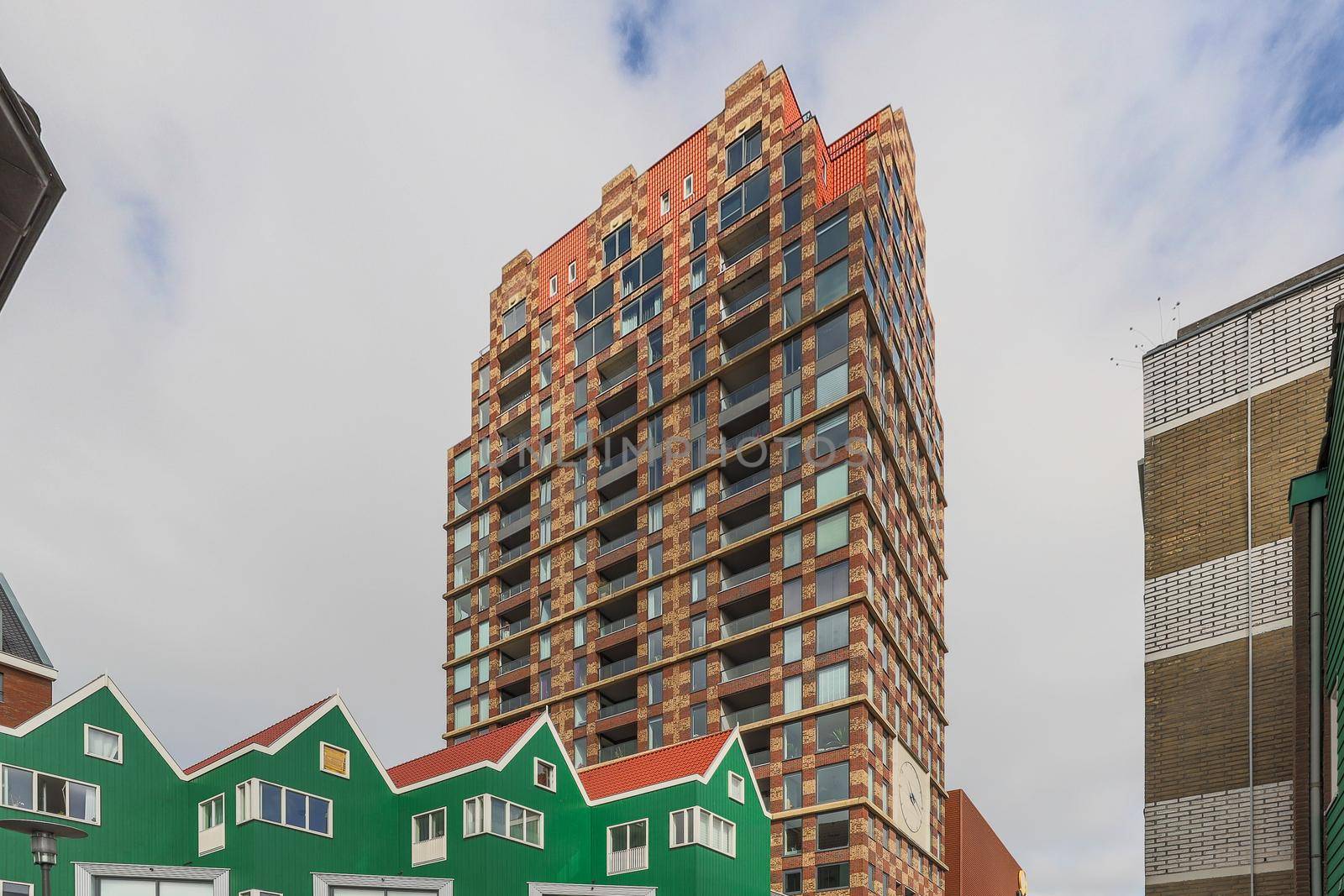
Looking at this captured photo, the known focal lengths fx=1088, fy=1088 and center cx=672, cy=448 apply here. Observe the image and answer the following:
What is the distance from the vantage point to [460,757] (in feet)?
138

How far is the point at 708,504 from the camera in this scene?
68.5 meters

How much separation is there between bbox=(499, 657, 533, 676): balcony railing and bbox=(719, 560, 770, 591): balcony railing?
18.9m

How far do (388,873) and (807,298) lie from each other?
41868 mm

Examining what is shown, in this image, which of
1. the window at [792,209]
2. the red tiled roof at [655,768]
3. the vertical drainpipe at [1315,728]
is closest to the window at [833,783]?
the red tiled roof at [655,768]

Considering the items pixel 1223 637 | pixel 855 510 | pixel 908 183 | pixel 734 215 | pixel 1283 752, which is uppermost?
pixel 908 183

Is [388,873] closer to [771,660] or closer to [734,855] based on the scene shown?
[734,855]

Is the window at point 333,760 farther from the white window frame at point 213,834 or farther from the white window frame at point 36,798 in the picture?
the white window frame at point 36,798

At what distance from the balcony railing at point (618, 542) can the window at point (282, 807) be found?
120ft

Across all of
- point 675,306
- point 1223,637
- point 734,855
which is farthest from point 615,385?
point 1223,637

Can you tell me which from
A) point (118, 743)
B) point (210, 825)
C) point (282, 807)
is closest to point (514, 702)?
point (282, 807)

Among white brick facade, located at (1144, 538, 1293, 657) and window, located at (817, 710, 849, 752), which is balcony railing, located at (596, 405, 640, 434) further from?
white brick facade, located at (1144, 538, 1293, 657)

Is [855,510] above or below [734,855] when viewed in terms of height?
above

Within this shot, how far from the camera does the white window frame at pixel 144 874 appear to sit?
33188mm

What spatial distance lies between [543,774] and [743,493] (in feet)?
92.4
